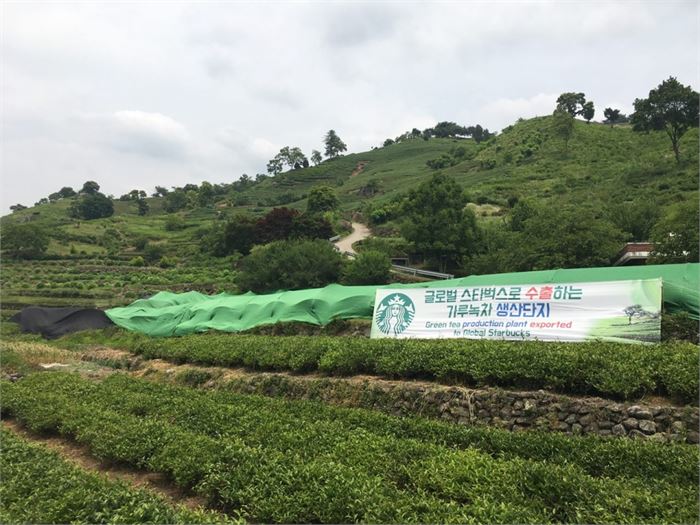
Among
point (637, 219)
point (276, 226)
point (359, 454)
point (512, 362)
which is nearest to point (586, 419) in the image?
point (512, 362)

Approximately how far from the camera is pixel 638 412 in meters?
5.69

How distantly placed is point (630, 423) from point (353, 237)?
4536cm

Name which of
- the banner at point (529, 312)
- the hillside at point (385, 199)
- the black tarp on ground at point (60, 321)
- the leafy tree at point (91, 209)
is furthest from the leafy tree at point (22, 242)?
the banner at point (529, 312)

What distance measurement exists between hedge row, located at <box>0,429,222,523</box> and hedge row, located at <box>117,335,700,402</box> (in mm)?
4982

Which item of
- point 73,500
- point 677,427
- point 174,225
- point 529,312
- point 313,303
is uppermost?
point 174,225

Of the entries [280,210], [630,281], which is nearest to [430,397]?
[630,281]

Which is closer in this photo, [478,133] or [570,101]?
[570,101]

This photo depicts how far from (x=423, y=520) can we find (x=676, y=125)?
5631cm

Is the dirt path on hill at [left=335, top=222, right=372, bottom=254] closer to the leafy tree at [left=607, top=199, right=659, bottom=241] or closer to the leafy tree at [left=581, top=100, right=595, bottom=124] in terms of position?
the leafy tree at [left=607, top=199, right=659, bottom=241]

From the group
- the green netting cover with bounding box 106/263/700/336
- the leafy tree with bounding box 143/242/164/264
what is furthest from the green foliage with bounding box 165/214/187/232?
the green netting cover with bounding box 106/263/700/336

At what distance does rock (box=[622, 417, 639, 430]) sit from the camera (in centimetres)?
566

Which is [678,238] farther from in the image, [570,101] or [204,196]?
[204,196]

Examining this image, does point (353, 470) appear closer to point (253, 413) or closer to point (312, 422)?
point (312, 422)

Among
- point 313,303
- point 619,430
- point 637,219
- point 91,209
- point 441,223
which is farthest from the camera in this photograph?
point 91,209
